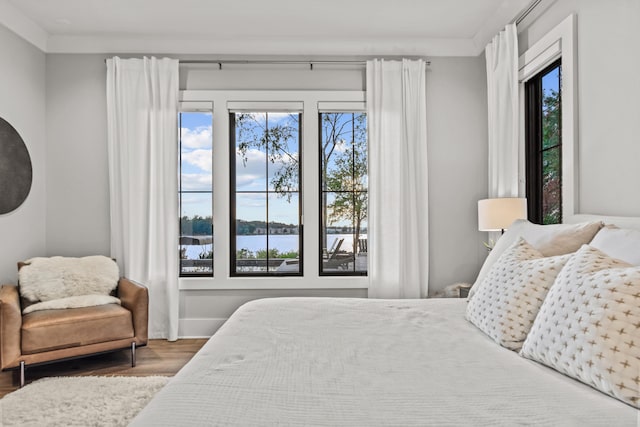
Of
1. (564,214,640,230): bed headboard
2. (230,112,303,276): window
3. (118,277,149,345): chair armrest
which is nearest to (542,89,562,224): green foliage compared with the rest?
(564,214,640,230): bed headboard

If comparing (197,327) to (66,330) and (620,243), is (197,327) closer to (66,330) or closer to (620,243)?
(66,330)

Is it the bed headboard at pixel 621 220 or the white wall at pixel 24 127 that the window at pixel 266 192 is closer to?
the white wall at pixel 24 127

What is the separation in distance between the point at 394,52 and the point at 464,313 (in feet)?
8.96

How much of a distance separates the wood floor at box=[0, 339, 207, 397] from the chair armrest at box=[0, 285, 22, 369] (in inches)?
9.0

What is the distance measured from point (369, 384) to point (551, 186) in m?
2.56

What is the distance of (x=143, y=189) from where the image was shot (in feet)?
12.1

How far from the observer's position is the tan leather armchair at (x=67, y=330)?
259 centimetres

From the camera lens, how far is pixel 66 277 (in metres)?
3.20

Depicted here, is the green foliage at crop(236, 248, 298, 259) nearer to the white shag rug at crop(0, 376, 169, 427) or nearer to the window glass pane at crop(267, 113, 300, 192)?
the window glass pane at crop(267, 113, 300, 192)

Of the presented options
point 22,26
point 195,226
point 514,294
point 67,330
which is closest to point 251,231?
point 195,226

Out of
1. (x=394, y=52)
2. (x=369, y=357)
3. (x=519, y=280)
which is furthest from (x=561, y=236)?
(x=394, y=52)

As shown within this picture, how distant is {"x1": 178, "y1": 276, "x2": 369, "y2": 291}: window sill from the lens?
12.5 ft

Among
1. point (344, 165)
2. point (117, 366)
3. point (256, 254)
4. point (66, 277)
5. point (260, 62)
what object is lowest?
point (117, 366)

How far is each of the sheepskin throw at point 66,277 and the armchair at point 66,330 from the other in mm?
110
